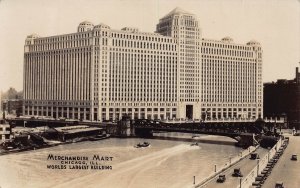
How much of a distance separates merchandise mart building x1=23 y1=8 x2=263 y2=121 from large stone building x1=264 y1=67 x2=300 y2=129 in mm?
6348

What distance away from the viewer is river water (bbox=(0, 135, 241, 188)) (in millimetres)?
34188

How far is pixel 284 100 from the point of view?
96750mm

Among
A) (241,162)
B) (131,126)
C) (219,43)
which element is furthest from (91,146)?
(219,43)

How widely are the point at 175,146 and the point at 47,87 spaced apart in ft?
131

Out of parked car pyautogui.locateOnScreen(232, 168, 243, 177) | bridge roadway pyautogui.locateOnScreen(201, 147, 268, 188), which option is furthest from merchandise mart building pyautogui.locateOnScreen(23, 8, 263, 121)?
parked car pyautogui.locateOnScreen(232, 168, 243, 177)

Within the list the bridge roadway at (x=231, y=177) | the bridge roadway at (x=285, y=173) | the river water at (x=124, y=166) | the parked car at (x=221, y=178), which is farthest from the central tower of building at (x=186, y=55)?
the parked car at (x=221, y=178)

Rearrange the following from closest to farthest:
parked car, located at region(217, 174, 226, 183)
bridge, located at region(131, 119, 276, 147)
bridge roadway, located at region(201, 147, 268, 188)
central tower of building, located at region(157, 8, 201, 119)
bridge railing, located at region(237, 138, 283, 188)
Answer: bridge railing, located at region(237, 138, 283, 188) < bridge roadway, located at region(201, 147, 268, 188) < parked car, located at region(217, 174, 226, 183) < bridge, located at region(131, 119, 276, 147) < central tower of building, located at region(157, 8, 201, 119)

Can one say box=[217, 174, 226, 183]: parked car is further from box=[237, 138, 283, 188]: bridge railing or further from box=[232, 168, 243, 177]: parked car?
box=[232, 168, 243, 177]: parked car

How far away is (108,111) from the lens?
276 feet

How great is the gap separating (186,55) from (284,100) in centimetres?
2276

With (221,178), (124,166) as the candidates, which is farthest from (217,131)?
(221,178)

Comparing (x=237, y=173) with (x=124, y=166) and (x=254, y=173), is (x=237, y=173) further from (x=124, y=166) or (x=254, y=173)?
(x=124, y=166)

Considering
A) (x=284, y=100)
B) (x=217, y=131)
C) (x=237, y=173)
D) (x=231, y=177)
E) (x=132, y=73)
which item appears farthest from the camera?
(x=284, y=100)

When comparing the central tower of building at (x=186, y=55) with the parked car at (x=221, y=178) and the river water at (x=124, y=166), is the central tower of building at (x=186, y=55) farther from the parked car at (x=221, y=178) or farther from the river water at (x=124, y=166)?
the parked car at (x=221, y=178)
